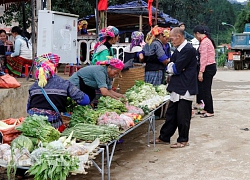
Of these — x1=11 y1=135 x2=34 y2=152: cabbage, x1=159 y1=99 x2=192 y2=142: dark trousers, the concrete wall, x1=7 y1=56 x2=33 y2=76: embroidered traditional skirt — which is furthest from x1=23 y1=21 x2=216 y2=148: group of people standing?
x1=7 y1=56 x2=33 y2=76: embroidered traditional skirt

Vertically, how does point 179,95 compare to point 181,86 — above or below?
below

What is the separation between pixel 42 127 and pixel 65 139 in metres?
0.28

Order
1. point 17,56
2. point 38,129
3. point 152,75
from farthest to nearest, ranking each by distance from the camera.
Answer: point 17,56 → point 152,75 → point 38,129

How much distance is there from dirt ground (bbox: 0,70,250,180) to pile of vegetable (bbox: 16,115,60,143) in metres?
0.99

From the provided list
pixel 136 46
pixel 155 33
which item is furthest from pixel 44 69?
pixel 136 46

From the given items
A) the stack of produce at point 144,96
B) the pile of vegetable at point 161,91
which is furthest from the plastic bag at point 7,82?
the pile of vegetable at point 161,91

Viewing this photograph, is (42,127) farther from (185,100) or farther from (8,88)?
(8,88)

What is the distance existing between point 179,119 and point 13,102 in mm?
2972

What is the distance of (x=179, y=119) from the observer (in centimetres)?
613

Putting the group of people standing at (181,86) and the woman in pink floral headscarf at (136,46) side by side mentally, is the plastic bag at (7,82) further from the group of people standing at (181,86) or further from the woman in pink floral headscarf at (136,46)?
the group of people standing at (181,86)

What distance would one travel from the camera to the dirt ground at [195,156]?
5.03m

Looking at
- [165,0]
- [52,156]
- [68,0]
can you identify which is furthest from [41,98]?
[165,0]

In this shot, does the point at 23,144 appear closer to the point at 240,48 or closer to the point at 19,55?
the point at 19,55

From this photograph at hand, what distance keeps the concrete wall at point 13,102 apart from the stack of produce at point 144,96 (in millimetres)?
1969
